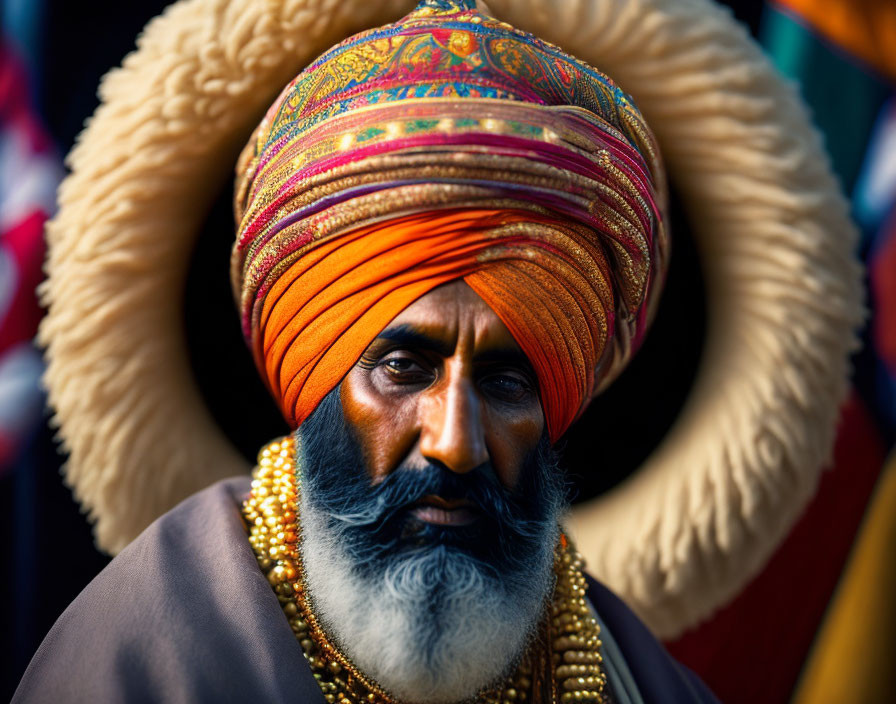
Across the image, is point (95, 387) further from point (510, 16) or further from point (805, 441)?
point (805, 441)

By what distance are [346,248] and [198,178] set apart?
34 cm

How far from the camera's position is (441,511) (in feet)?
3.38

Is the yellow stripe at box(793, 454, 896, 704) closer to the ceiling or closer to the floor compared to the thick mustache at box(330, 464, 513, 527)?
closer to the floor

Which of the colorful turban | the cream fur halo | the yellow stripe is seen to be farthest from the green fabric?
the colorful turban

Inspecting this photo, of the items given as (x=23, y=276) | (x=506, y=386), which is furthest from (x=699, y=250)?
(x=23, y=276)

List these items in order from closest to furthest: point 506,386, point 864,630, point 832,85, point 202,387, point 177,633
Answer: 1. point 177,633
2. point 506,386
3. point 202,387
4. point 864,630
5. point 832,85

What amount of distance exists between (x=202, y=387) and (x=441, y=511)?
0.53m

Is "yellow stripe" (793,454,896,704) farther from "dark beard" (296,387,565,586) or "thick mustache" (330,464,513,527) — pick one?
"thick mustache" (330,464,513,527)

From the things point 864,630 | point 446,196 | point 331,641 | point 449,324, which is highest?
point 446,196

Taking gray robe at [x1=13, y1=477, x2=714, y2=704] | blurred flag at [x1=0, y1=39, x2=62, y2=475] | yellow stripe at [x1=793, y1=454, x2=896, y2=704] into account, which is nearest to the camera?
gray robe at [x1=13, y1=477, x2=714, y2=704]

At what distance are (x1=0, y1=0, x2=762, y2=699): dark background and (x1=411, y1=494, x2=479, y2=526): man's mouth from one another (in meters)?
0.35

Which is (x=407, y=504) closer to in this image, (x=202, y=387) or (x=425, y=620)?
(x=425, y=620)

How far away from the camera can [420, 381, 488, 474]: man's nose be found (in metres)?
1.00

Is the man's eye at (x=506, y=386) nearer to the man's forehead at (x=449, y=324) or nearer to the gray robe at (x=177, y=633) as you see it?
the man's forehead at (x=449, y=324)
